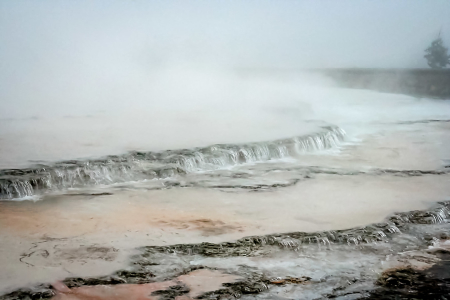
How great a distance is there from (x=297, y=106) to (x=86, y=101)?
12.8ft

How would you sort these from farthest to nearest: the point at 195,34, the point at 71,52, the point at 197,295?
the point at 195,34 → the point at 71,52 → the point at 197,295

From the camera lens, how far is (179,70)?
42.5ft

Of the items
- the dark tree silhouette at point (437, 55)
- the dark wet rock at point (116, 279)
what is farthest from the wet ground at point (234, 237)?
the dark tree silhouette at point (437, 55)

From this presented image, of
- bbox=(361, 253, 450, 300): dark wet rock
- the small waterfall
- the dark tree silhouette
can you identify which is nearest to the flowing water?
the small waterfall

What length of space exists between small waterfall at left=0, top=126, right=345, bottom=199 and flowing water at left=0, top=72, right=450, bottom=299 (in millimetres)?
12

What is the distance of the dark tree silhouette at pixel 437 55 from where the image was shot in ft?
48.0

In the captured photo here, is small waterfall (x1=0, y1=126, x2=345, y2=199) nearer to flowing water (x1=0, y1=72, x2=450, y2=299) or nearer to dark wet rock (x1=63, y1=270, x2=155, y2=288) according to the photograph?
flowing water (x1=0, y1=72, x2=450, y2=299)

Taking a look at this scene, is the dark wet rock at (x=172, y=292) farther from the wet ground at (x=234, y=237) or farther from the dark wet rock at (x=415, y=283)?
the dark wet rock at (x=415, y=283)

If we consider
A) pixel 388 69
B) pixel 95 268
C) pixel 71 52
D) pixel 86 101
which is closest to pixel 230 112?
pixel 86 101

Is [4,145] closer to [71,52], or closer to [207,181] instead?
[207,181]

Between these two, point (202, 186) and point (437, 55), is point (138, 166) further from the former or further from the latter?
point (437, 55)

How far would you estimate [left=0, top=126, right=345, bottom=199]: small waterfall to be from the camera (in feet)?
14.5

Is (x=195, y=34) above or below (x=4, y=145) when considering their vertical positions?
above

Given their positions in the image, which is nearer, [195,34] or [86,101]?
[86,101]
